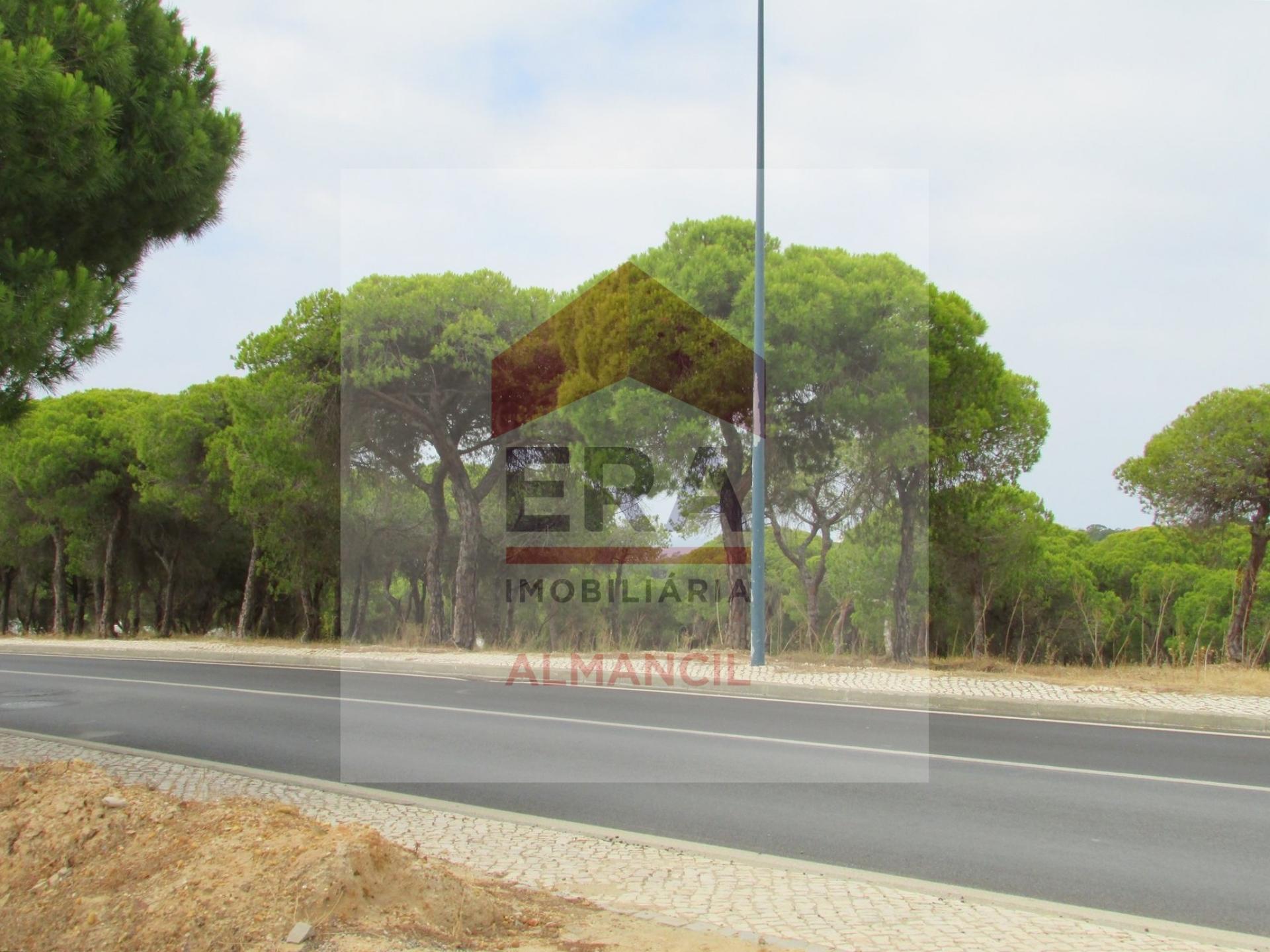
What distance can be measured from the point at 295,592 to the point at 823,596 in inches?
1078

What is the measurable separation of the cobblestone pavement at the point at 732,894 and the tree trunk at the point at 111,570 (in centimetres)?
2992

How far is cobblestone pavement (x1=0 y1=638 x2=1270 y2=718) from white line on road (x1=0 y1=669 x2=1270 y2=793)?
3589mm

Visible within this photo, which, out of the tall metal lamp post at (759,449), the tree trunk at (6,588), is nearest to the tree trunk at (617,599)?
the tall metal lamp post at (759,449)

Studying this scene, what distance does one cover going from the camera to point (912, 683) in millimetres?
14648

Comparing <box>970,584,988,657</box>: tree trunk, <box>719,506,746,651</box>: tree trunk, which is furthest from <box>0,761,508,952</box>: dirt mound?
<box>719,506,746,651</box>: tree trunk

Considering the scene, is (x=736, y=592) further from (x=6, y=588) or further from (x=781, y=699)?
(x=6, y=588)

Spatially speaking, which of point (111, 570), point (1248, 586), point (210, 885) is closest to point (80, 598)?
point (111, 570)

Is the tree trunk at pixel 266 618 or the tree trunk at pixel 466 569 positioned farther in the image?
the tree trunk at pixel 266 618

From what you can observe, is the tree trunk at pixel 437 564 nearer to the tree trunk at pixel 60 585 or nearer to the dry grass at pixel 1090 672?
the dry grass at pixel 1090 672

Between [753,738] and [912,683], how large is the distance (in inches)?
197

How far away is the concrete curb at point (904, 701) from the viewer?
11.5 m

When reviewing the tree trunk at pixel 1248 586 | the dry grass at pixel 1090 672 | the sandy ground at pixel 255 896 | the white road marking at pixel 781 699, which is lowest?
the white road marking at pixel 781 699

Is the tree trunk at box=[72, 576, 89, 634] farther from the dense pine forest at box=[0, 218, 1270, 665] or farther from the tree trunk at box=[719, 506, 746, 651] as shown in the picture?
the tree trunk at box=[719, 506, 746, 651]

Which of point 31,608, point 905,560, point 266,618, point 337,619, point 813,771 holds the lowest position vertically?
point 31,608
